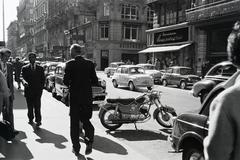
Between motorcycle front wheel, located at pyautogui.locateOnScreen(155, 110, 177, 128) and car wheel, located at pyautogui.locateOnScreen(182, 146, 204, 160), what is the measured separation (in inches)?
161

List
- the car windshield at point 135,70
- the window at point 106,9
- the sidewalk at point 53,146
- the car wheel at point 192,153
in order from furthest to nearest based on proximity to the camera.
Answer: the window at point 106,9, the car windshield at point 135,70, the sidewalk at point 53,146, the car wheel at point 192,153

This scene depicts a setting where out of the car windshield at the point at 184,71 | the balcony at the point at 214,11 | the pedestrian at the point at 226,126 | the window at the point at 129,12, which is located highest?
the window at the point at 129,12

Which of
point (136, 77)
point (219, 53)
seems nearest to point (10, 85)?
point (136, 77)

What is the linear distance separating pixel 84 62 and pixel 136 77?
13.8 m

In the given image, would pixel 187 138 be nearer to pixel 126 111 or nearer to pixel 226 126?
pixel 226 126

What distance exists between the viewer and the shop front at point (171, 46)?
99.1 feet

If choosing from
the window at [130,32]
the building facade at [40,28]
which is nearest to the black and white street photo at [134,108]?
the window at [130,32]

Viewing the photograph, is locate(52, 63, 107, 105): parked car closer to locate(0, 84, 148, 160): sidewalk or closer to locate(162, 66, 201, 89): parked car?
locate(0, 84, 148, 160): sidewalk

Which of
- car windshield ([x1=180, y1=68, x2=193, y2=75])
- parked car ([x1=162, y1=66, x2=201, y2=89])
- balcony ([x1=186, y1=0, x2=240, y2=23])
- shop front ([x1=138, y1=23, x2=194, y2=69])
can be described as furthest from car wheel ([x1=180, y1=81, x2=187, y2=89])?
shop front ([x1=138, y1=23, x2=194, y2=69])

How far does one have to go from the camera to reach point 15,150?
19.4ft

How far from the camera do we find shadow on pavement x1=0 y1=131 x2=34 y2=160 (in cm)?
548

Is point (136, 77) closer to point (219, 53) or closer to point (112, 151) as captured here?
point (219, 53)

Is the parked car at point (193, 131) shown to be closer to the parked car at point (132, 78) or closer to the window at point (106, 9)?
the parked car at point (132, 78)

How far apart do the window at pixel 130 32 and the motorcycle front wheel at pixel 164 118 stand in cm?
4058
